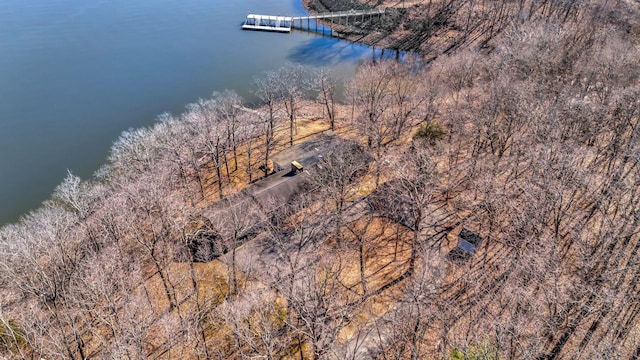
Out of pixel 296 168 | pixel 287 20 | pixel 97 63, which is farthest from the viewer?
pixel 287 20

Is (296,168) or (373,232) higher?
(296,168)

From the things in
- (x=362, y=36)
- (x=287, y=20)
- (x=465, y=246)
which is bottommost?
(x=465, y=246)

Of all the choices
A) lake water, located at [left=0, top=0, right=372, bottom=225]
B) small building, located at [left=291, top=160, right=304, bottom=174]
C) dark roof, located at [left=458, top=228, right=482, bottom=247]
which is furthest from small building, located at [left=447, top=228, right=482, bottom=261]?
lake water, located at [left=0, top=0, right=372, bottom=225]

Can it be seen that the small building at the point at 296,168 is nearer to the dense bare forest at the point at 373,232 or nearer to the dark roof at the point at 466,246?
the dense bare forest at the point at 373,232

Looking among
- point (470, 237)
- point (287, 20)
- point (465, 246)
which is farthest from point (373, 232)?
point (287, 20)

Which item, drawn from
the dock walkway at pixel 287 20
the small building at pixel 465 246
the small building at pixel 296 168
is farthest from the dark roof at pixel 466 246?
the dock walkway at pixel 287 20

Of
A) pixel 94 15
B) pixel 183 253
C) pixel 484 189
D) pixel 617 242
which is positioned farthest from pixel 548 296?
pixel 94 15

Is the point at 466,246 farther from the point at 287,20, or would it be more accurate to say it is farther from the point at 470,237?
the point at 287,20
